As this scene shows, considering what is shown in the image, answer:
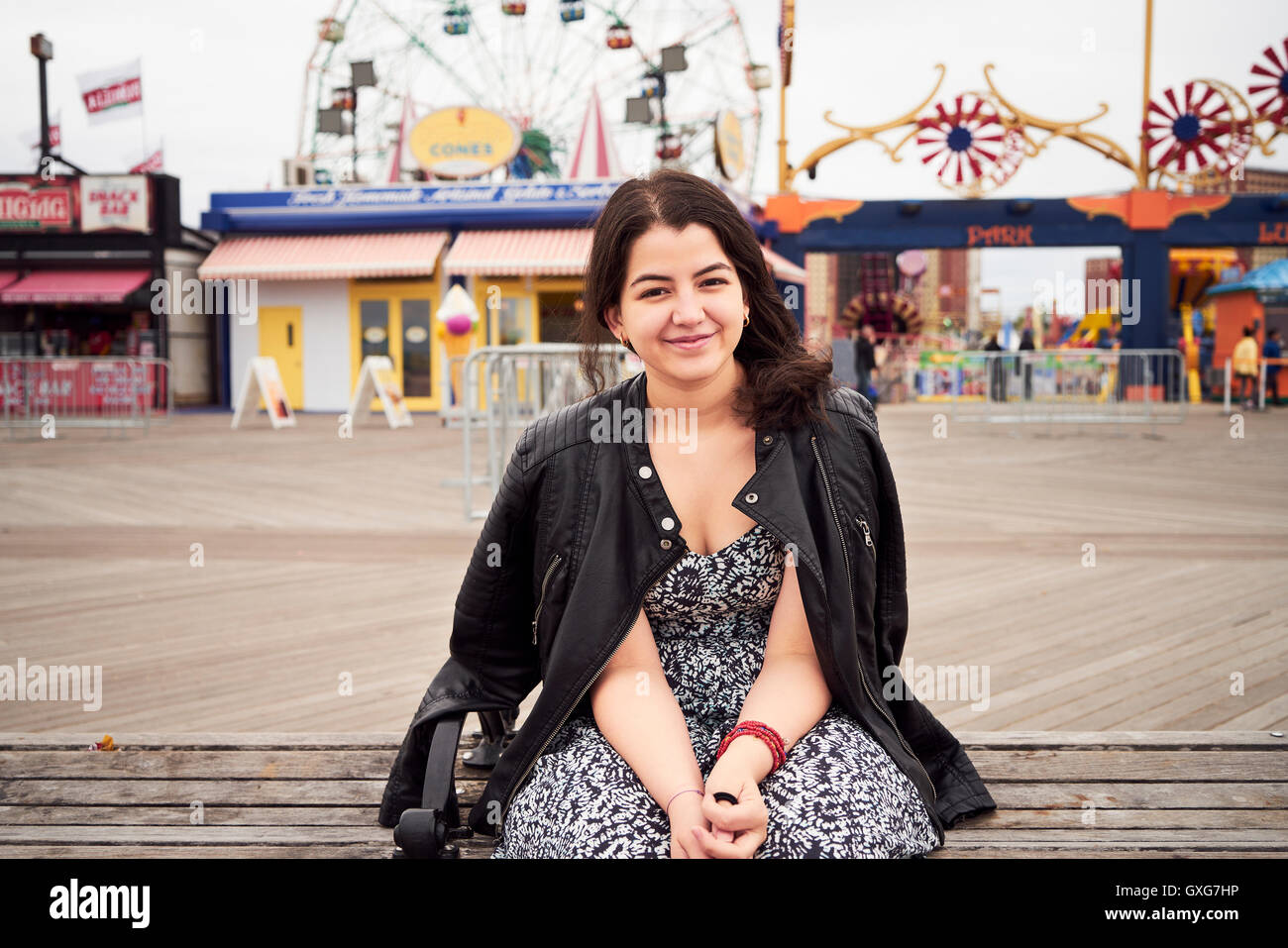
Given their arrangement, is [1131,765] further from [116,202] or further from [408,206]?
[116,202]

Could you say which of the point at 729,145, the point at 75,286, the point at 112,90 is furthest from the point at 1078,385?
the point at 112,90

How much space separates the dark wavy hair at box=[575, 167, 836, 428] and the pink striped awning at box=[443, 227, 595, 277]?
1914cm

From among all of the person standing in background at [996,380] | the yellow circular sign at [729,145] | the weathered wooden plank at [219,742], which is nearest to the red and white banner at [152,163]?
the yellow circular sign at [729,145]

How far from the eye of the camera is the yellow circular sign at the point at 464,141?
74.7ft

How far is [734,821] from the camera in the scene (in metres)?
1.55

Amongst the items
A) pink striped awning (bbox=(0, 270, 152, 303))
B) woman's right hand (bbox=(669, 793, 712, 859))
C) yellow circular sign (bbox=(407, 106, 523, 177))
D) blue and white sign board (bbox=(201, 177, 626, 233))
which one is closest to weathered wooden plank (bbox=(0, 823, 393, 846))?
woman's right hand (bbox=(669, 793, 712, 859))

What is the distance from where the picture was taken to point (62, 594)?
5.06m

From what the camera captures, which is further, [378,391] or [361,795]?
[378,391]

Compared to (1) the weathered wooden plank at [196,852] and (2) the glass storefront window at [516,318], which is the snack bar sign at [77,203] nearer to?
(2) the glass storefront window at [516,318]

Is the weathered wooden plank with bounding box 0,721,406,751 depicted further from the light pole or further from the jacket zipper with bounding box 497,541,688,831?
the light pole

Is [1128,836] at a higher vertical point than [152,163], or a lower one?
lower

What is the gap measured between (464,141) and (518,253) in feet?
10.7
